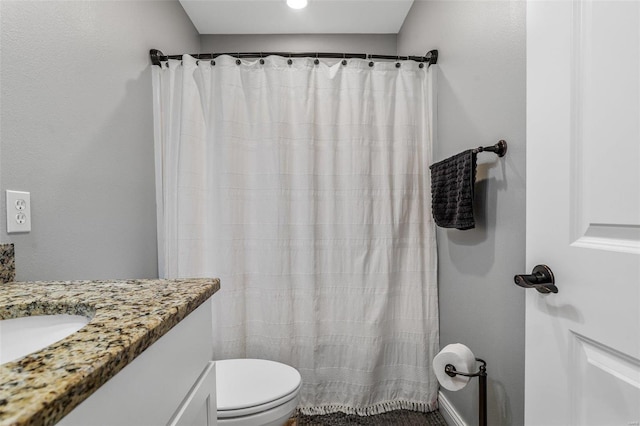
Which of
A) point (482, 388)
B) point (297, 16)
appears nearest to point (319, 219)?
point (482, 388)

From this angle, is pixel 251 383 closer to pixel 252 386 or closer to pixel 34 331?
pixel 252 386

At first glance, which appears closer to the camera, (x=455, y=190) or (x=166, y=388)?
(x=166, y=388)

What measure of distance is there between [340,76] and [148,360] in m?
1.67

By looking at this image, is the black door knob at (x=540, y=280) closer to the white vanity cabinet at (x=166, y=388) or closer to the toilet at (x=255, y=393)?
the white vanity cabinet at (x=166, y=388)

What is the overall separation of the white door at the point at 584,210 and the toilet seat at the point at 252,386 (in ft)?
2.79

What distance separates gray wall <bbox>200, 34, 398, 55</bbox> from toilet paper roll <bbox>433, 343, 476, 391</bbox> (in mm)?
2199

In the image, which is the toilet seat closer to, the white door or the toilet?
the toilet

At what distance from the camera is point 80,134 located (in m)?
1.25

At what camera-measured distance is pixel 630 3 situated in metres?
0.59

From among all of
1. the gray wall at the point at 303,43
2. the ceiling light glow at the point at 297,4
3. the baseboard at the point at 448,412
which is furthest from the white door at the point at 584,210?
the gray wall at the point at 303,43

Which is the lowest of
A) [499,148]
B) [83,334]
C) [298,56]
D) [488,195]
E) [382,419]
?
[382,419]

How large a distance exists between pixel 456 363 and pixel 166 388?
1.14 metres

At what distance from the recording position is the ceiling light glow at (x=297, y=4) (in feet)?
7.07

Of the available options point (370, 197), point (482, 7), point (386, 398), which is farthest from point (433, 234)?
point (482, 7)
